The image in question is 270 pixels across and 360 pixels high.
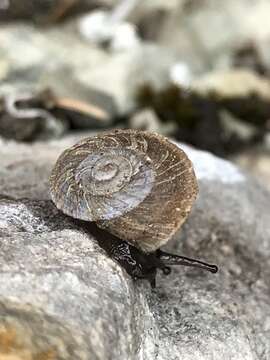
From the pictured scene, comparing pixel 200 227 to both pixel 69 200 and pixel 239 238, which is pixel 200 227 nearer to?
pixel 239 238

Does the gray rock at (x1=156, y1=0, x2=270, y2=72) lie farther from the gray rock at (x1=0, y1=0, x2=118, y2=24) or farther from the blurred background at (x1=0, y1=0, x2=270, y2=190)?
the gray rock at (x1=0, y1=0, x2=118, y2=24)

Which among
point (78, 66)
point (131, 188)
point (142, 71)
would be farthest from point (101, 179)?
point (142, 71)

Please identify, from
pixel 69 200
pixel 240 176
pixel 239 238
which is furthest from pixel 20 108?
pixel 69 200

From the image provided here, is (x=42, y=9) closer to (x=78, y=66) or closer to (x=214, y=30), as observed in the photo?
(x=78, y=66)

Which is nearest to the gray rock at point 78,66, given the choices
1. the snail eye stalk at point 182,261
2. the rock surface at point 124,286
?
the rock surface at point 124,286

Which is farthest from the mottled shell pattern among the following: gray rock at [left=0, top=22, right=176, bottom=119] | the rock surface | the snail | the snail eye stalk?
gray rock at [left=0, top=22, right=176, bottom=119]

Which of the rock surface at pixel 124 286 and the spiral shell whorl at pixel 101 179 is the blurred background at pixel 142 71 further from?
the spiral shell whorl at pixel 101 179
